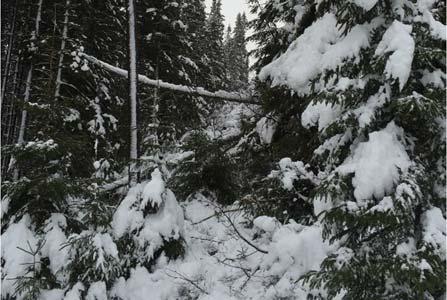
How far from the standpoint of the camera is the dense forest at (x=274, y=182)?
4.46 meters

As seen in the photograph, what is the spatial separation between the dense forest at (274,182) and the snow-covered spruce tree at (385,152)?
0.7 inches

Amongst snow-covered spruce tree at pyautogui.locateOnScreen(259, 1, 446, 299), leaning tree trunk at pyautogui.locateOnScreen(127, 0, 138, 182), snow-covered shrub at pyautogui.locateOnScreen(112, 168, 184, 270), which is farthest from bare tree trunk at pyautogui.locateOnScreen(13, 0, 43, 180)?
snow-covered spruce tree at pyautogui.locateOnScreen(259, 1, 446, 299)

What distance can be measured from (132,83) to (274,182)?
4.58 meters

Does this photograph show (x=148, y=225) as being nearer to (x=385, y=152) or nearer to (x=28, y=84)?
(x=385, y=152)

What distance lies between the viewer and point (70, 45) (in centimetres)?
1309

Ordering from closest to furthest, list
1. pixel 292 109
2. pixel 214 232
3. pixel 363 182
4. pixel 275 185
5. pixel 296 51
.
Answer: pixel 363 182
pixel 296 51
pixel 275 185
pixel 292 109
pixel 214 232

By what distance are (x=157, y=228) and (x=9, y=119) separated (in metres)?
8.62

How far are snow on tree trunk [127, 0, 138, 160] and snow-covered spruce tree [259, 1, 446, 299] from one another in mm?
5032

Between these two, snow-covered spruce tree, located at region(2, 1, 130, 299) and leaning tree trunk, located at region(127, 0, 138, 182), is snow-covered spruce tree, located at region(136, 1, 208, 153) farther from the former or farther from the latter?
snow-covered spruce tree, located at region(2, 1, 130, 299)

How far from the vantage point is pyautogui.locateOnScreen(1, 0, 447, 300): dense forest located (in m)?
4.46

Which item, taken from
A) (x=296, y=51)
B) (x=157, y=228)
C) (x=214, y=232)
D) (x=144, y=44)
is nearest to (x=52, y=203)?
(x=157, y=228)

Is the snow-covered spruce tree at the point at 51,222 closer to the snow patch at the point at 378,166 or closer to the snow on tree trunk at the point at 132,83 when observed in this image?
the snow on tree trunk at the point at 132,83

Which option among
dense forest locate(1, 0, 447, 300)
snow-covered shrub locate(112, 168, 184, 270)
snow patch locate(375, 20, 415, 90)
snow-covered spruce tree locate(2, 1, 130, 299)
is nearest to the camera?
snow patch locate(375, 20, 415, 90)

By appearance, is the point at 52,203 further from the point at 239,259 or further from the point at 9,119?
the point at 9,119
